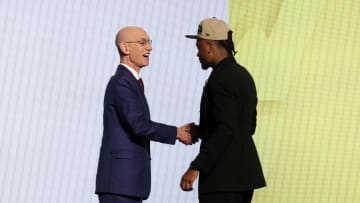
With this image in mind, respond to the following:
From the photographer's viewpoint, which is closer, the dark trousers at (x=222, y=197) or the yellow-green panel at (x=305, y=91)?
the dark trousers at (x=222, y=197)

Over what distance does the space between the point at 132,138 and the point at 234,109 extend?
1.47ft

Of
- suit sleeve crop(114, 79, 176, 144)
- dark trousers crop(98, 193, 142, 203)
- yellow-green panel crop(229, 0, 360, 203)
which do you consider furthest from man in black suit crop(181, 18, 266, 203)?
yellow-green panel crop(229, 0, 360, 203)

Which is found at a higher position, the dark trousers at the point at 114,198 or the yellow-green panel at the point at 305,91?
the yellow-green panel at the point at 305,91

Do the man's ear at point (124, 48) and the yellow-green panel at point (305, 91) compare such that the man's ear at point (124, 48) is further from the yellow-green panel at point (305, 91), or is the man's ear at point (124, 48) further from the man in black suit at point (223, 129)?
the yellow-green panel at point (305, 91)

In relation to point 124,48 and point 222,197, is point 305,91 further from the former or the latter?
point 222,197

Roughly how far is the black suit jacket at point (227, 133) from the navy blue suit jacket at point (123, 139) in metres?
0.27

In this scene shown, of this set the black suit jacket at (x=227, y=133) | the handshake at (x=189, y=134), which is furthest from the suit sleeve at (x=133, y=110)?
the black suit jacket at (x=227, y=133)

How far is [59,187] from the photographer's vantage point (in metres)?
4.88

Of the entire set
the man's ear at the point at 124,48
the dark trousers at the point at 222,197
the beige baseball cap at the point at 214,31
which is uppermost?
the beige baseball cap at the point at 214,31

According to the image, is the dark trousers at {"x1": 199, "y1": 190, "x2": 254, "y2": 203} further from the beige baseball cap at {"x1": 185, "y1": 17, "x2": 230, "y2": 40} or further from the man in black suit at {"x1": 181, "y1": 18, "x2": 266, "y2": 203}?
the beige baseball cap at {"x1": 185, "y1": 17, "x2": 230, "y2": 40}

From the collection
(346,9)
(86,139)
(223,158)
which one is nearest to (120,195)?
(223,158)

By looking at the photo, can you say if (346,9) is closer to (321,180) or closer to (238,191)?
(321,180)

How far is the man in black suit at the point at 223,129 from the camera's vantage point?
290cm

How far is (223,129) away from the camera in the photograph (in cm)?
288
